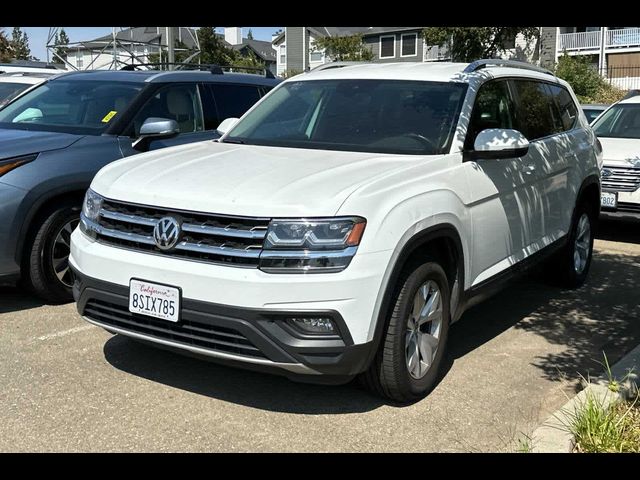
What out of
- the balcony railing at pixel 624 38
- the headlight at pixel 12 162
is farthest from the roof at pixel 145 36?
the balcony railing at pixel 624 38

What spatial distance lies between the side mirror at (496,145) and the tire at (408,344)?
0.87 meters

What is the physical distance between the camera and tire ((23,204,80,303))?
209 inches

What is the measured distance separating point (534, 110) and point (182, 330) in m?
3.51

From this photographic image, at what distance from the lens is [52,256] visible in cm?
541

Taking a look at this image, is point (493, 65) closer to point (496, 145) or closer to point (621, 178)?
point (496, 145)

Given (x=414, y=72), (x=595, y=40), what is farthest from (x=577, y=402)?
(x=595, y=40)

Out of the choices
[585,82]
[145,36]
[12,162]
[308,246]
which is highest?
[145,36]

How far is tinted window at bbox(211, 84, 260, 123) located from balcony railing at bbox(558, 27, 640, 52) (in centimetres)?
3442

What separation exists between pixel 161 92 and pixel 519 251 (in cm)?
344

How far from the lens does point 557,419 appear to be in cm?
357

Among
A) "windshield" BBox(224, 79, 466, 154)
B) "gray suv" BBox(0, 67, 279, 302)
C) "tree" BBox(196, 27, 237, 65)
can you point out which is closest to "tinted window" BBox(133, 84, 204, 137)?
"gray suv" BBox(0, 67, 279, 302)

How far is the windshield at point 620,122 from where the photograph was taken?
32.5ft

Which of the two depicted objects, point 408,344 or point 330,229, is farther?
point 408,344

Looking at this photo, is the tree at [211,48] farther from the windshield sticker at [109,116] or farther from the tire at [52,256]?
the tire at [52,256]
